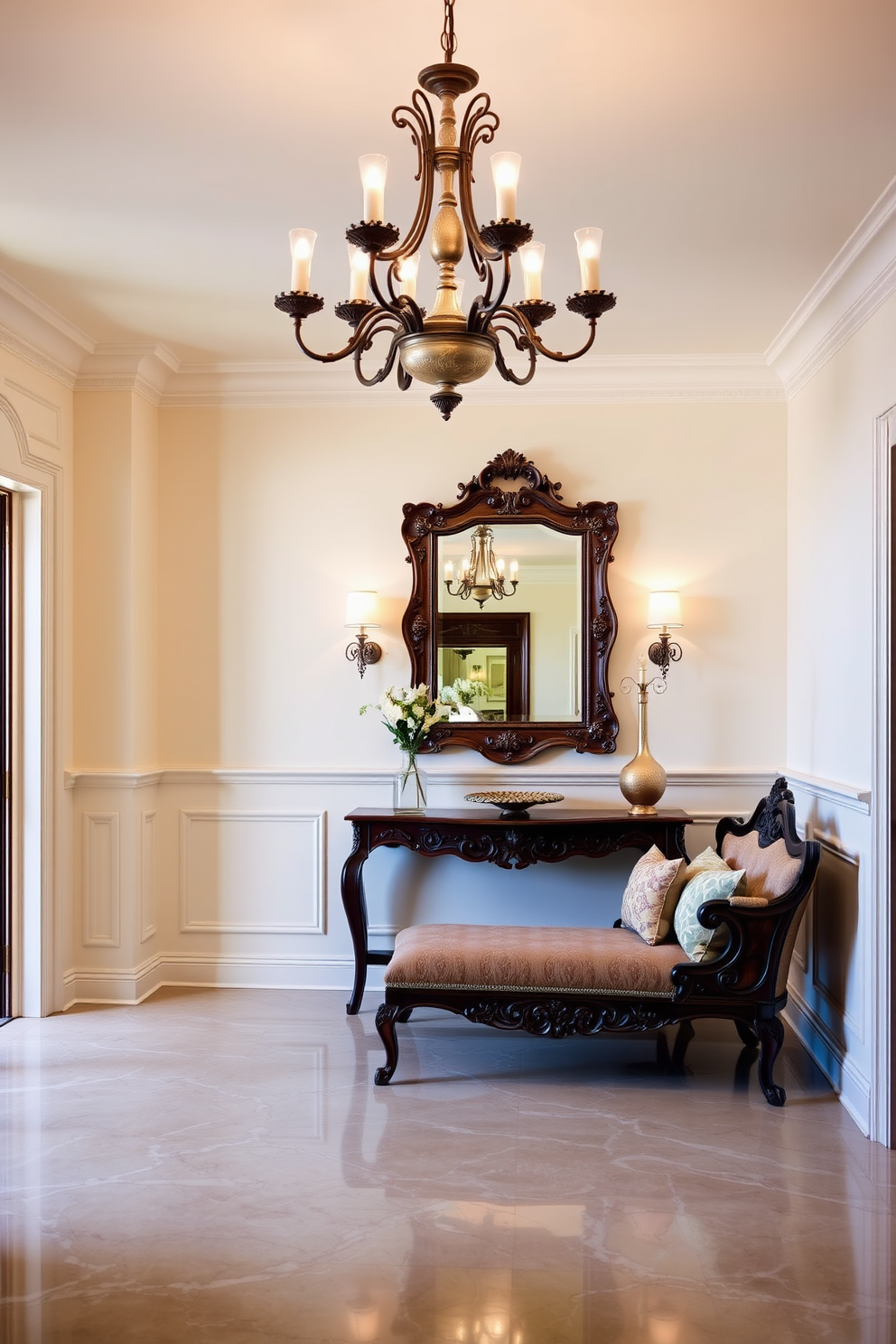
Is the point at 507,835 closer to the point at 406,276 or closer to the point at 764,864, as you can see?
the point at 764,864

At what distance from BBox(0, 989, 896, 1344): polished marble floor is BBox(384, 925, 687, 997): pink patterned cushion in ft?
1.25

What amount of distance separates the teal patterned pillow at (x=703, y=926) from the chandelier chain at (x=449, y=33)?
273 centimetres

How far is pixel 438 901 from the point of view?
5.07 meters

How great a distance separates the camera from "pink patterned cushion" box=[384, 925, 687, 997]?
3773 millimetres

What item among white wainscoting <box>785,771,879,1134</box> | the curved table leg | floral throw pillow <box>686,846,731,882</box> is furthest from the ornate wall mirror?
white wainscoting <box>785,771,879,1134</box>

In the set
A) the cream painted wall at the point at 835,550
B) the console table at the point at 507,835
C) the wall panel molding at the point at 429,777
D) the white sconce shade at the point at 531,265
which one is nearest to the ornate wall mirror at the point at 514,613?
the wall panel molding at the point at 429,777

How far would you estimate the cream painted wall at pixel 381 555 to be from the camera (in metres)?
5.03

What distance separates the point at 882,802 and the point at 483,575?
7.34 feet

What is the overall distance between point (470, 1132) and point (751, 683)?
2556 millimetres

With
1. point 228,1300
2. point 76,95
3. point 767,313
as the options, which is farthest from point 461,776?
point 76,95

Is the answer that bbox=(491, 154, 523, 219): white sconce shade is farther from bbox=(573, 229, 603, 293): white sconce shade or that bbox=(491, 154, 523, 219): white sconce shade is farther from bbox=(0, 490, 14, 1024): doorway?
bbox=(0, 490, 14, 1024): doorway

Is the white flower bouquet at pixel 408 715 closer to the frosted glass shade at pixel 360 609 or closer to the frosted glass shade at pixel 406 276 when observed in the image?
the frosted glass shade at pixel 360 609

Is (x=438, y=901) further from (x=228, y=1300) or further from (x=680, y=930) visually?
(x=228, y=1300)

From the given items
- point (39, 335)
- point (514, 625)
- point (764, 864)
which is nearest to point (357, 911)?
point (514, 625)
